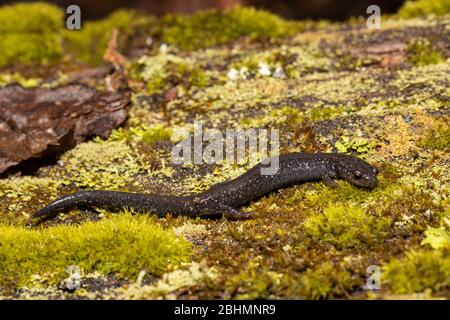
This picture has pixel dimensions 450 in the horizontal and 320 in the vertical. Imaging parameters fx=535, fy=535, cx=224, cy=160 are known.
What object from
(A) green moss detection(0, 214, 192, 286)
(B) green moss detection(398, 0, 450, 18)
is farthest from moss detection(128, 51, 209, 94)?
(B) green moss detection(398, 0, 450, 18)

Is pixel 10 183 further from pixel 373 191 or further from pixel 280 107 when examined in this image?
pixel 373 191

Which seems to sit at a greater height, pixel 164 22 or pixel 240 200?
pixel 164 22

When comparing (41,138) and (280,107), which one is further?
(280,107)
